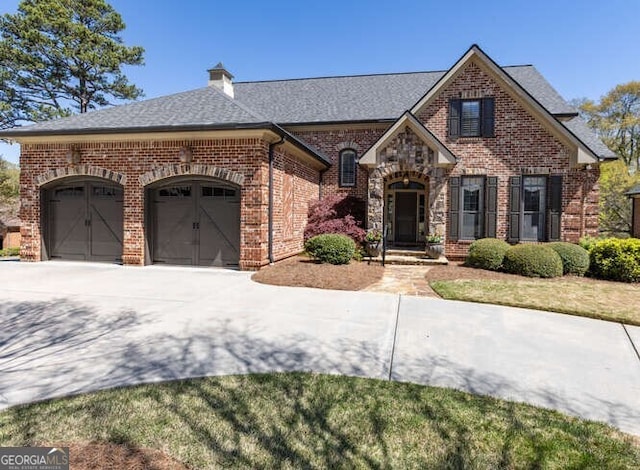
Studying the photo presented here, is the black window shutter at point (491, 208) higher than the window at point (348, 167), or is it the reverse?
the window at point (348, 167)

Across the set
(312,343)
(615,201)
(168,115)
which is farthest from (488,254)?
(615,201)

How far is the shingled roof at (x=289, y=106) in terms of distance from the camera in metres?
10.9

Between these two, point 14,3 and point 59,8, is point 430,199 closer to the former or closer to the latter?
point 59,8

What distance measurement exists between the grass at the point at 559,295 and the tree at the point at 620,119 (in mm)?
27539

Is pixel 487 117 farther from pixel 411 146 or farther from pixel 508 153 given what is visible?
pixel 411 146

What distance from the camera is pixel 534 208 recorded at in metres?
13.0

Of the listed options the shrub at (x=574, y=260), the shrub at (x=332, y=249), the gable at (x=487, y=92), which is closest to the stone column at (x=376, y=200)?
the shrub at (x=332, y=249)

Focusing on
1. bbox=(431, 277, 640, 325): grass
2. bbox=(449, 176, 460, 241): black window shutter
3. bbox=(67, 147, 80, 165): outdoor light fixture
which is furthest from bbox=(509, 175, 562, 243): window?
bbox=(67, 147, 80, 165): outdoor light fixture

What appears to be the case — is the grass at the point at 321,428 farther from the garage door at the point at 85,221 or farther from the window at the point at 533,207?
the window at the point at 533,207

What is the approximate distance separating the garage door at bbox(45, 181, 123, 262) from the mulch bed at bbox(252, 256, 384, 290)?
5.38 metres

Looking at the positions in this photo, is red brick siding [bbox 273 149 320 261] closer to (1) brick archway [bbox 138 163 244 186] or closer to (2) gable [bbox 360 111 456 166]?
(1) brick archway [bbox 138 163 244 186]

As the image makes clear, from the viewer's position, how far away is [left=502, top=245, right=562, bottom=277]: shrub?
390 inches

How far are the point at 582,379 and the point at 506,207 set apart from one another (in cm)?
1042

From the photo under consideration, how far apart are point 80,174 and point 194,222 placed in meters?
4.02
